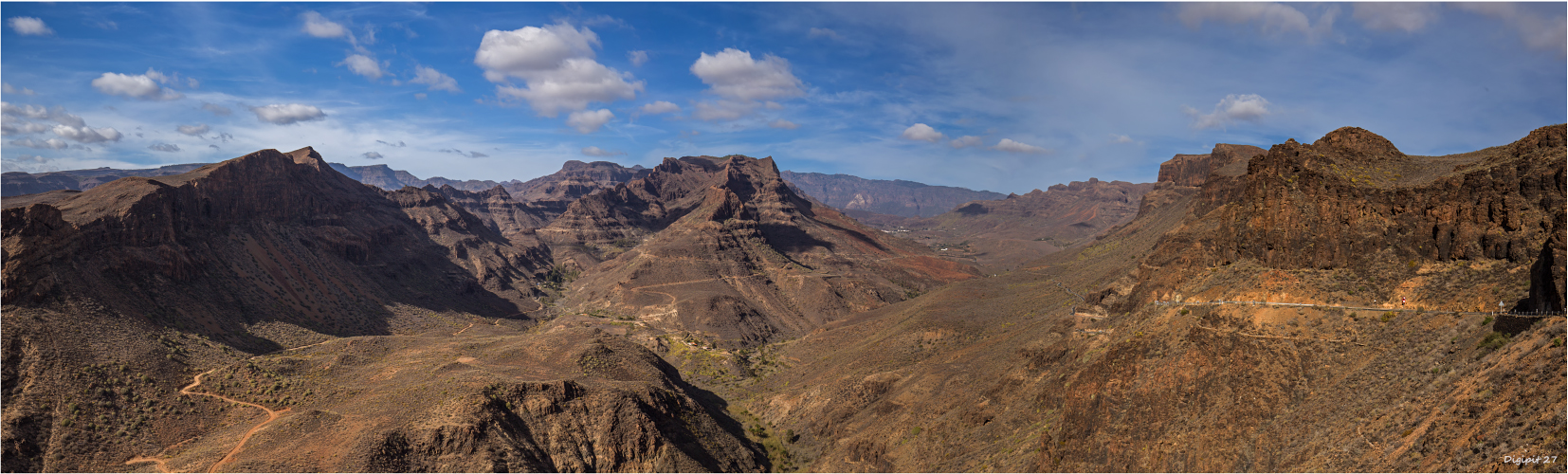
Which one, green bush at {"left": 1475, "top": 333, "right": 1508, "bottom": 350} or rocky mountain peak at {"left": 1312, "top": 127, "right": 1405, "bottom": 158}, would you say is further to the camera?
rocky mountain peak at {"left": 1312, "top": 127, "right": 1405, "bottom": 158}

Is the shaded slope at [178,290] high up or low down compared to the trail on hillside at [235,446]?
up

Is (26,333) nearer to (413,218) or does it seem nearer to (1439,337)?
(1439,337)

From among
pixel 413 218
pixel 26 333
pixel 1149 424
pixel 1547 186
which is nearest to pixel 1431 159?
pixel 1547 186

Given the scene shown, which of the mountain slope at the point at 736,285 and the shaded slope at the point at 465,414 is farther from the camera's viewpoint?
the mountain slope at the point at 736,285

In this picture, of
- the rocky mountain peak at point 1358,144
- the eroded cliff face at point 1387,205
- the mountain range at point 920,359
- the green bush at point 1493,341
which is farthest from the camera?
the rocky mountain peak at point 1358,144

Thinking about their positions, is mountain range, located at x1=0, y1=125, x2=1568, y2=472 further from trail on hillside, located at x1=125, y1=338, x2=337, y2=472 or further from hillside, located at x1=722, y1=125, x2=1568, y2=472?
trail on hillside, located at x1=125, y1=338, x2=337, y2=472

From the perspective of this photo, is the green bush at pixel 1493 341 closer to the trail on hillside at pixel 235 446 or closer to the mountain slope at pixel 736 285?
the trail on hillside at pixel 235 446

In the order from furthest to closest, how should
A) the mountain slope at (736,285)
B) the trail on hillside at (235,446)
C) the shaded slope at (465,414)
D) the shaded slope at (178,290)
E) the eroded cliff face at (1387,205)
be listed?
the mountain slope at (736,285) → the shaded slope at (178,290) → the shaded slope at (465,414) → the trail on hillside at (235,446) → the eroded cliff face at (1387,205)

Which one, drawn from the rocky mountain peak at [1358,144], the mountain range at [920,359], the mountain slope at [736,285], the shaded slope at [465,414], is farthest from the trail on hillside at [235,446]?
the rocky mountain peak at [1358,144]

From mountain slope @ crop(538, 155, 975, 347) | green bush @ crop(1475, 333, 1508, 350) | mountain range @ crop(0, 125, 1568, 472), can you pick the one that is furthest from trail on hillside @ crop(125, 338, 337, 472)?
mountain slope @ crop(538, 155, 975, 347)

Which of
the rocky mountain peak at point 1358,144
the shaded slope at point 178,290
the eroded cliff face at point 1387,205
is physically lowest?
the shaded slope at point 178,290
